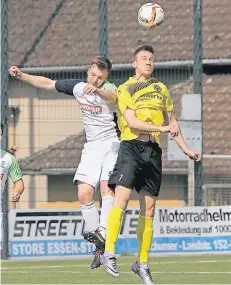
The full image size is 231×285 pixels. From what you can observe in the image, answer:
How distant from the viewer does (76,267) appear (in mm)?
17953

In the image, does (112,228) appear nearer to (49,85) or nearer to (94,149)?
(94,149)

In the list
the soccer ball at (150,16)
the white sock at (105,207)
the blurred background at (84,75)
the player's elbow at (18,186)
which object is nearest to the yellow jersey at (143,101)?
the white sock at (105,207)

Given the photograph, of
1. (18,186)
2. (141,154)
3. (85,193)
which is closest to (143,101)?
(141,154)

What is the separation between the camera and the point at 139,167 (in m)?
13.2

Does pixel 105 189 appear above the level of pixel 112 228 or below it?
above

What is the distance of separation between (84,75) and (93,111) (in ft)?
36.1

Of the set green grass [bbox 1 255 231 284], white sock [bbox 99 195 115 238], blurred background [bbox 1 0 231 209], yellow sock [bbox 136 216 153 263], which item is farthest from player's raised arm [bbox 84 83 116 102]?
blurred background [bbox 1 0 231 209]

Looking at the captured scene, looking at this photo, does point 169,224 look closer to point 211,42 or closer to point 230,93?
point 230,93

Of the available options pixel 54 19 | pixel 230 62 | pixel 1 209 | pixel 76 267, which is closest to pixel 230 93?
pixel 230 62

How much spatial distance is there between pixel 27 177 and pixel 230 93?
14.3 feet

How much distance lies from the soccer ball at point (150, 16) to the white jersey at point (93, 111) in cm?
143

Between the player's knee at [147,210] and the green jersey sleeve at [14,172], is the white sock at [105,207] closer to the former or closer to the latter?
the player's knee at [147,210]

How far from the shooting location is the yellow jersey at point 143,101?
43.4 feet

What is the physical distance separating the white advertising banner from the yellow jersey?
864 centimetres
